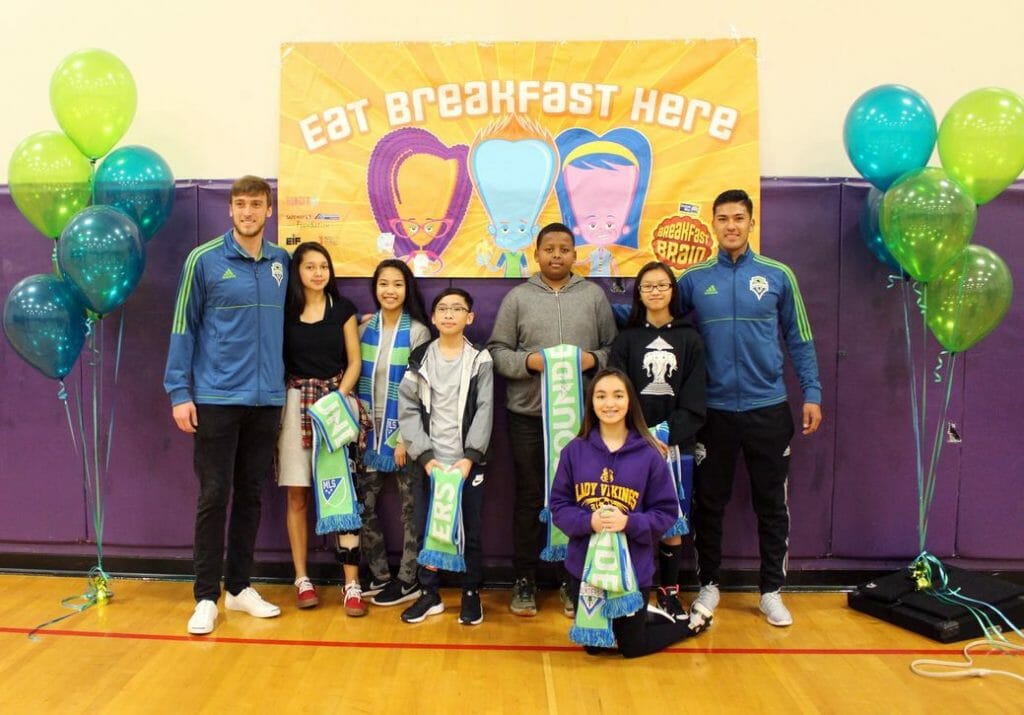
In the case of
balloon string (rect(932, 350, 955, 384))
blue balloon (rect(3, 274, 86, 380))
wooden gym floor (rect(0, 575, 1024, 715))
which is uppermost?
blue balloon (rect(3, 274, 86, 380))

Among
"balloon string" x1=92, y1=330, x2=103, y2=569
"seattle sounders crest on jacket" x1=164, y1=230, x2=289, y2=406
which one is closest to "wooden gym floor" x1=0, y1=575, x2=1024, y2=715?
"balloon string" x1=92, y1=330, x2=103, y2=569

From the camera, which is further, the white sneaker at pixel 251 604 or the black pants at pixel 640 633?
the white sneaker at pixel 251 604

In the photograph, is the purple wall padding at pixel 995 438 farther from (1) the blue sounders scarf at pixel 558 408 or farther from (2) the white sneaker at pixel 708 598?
(1) the blue sounders scarf at pixel 558 408

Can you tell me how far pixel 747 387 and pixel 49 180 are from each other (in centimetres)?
292

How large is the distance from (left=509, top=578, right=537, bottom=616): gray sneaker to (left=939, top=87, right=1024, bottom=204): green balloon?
2338mm

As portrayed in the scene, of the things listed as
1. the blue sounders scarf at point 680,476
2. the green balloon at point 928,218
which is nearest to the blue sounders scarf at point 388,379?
the blue sounders scarf at point 680,476

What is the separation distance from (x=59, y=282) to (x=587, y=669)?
2.53m

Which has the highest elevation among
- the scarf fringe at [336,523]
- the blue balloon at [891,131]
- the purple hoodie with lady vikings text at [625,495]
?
the blue balloon at [891,131]

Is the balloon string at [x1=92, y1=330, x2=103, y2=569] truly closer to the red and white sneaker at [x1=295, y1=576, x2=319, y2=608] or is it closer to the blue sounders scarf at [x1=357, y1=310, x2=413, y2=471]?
the red and white sneaker at [x1=295, y1=576, x2=319, y2=608]

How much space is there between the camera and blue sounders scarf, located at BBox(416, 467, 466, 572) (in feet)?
11.2

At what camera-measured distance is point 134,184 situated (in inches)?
140

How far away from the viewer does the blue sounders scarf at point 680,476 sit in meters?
3.34

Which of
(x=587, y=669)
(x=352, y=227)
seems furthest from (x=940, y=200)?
(x=352, y=227)

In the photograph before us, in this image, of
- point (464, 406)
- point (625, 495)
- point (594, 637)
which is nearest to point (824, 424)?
point (625, 495)
